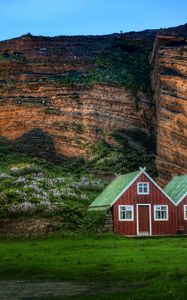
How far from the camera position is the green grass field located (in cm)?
2442

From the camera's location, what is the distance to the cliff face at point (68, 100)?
99.2 m

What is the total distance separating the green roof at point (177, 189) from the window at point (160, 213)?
152cm

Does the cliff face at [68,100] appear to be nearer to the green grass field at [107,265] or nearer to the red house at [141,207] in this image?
the red house at [141,207]

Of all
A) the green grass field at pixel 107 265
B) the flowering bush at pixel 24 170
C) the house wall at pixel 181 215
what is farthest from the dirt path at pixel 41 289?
the flowering bush at pixel 24 170

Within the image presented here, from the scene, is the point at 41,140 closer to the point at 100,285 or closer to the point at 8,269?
the point at 8,269

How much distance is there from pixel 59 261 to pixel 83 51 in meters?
84.5

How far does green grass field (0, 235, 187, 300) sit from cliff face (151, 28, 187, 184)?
119ft

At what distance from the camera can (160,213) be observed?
56.6m

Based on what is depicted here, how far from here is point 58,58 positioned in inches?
4412

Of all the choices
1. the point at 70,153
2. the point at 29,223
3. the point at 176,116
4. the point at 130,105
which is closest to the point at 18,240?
the point at 29,223

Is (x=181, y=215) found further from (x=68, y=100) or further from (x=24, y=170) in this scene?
(x=68, y=100)


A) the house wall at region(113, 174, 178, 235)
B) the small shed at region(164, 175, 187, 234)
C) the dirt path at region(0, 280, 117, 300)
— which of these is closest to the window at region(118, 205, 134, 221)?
the house wall at region(113, 174, 178, 235)

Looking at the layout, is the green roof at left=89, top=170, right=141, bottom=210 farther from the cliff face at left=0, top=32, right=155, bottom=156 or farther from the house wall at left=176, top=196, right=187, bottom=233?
the cliff face at left=0, top=32, right=155, bottom=156

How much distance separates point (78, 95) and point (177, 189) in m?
45.2
